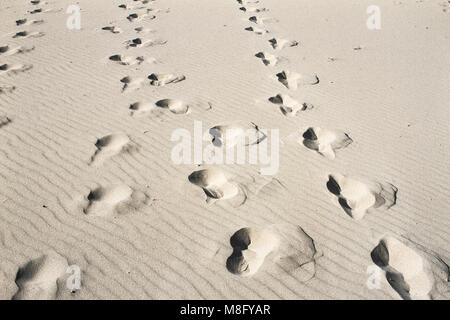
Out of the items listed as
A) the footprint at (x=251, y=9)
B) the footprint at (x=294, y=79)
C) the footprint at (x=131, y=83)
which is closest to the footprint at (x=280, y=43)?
the footprint at (x=294, y=79)

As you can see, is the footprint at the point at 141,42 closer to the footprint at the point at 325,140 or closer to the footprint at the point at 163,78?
the footprint at the point at 163,78

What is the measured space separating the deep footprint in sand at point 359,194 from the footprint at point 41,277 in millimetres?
1939

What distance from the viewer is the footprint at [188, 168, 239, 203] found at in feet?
8.28

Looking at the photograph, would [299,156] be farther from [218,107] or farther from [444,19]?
[444,19]

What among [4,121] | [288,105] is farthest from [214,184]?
[4,121]

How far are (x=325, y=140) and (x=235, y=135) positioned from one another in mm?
856

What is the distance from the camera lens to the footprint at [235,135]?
311cm

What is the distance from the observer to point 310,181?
106 inches

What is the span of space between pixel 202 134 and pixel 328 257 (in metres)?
1.65

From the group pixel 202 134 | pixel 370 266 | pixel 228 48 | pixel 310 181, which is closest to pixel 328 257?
pixel 370 266

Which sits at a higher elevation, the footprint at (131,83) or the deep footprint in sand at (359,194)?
the footprint at (131,83)

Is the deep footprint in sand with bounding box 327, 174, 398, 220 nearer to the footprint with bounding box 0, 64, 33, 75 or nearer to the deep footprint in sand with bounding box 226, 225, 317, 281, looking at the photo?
the deep footprint in sand with bounding box 226, 225, 317, 281
